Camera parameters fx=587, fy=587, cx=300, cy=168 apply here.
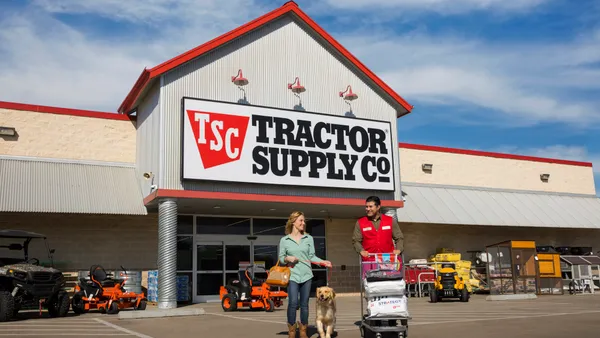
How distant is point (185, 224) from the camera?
869 inches

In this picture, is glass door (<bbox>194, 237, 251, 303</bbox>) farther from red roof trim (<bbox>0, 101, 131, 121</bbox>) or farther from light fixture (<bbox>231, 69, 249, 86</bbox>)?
light fixture (<bbox>231, 69, 249, 86</bbox>)

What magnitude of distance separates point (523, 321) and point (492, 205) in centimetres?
1716

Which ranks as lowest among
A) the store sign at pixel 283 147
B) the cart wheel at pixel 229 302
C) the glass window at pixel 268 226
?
the cart wheel at pixel 229 302

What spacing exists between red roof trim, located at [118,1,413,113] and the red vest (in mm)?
11345

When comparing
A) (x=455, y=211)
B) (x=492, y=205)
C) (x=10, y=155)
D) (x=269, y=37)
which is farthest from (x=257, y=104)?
(x=492, y=205)

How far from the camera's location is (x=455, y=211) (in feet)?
85.4

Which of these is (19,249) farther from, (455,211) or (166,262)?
(455,211)

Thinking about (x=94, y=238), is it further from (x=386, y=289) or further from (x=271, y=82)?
(x=386, y=289)

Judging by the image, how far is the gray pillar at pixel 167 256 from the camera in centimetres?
1730

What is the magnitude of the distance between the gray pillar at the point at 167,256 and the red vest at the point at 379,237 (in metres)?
9.90

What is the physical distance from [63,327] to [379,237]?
7.23m

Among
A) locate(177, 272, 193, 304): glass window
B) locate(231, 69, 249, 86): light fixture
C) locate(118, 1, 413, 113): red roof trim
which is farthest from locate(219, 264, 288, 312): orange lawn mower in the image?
locate(118, 1, 413, 113): red roof trim

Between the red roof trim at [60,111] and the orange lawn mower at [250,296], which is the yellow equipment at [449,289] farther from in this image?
the red roof trim at [60,111]

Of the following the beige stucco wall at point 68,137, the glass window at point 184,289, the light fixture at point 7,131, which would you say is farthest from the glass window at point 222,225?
the light fixture at point 7,131
